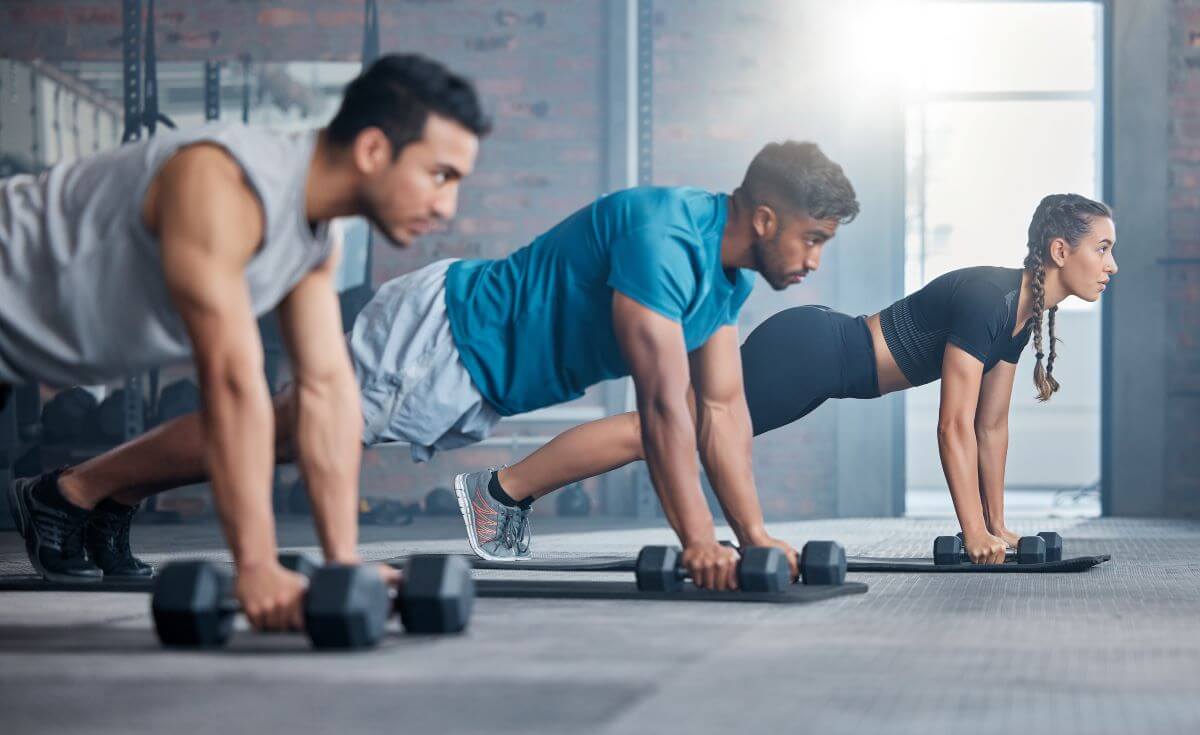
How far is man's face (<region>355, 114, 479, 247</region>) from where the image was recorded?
1734mm

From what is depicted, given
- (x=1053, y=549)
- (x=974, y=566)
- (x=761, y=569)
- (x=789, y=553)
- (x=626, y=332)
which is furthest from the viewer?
(x=1053, y=549)

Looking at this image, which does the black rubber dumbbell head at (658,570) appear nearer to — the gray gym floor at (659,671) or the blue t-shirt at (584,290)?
the gray gym floor at (659,671)

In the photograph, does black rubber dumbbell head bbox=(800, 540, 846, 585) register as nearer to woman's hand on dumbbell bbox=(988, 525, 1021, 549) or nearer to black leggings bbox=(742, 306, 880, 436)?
black leggings bbox=(742, 306, 880, 436)

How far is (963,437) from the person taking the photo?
3.06 metres

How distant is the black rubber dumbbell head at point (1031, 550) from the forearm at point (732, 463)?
687mm

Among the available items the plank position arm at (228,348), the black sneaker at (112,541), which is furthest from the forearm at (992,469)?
the plank position arm at (228,348)

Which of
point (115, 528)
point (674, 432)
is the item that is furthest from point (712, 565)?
point (115, 528)

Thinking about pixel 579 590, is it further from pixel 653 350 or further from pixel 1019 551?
pixel 1019 551

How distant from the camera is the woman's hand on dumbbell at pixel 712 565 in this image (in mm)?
2303

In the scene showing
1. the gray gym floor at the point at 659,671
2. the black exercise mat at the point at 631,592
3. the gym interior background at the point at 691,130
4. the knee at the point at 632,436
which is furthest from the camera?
the gym interior background at the point at 691,130

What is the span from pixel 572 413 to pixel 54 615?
3724 millimetres

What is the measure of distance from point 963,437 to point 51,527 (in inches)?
72.4

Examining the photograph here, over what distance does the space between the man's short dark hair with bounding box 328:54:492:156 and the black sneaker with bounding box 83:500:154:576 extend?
3.73 feet

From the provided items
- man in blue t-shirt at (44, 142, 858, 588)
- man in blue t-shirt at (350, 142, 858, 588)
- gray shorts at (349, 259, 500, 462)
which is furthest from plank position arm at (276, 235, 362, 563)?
gray shorts at (349, 259, 500, 462)
